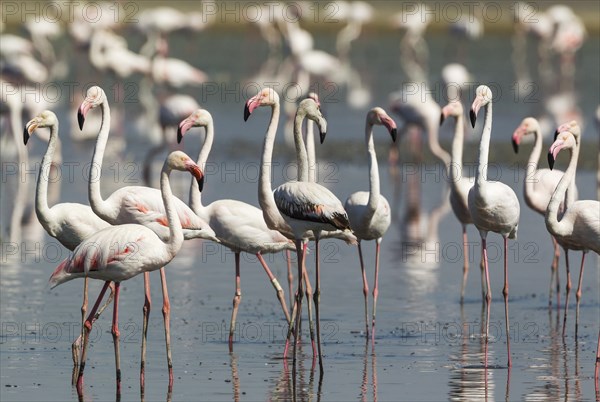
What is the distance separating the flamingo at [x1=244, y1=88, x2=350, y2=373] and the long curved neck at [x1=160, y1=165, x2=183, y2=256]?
73 centimetres

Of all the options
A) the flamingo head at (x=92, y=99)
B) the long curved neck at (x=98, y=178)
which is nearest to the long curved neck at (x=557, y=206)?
the long curved neck at (x=98, y=178)

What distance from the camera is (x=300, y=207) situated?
7.92 meters

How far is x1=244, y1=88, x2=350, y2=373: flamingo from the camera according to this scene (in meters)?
7.90

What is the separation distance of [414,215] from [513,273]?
108 inches

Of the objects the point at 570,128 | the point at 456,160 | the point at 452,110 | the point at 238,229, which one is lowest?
the point at 238,229

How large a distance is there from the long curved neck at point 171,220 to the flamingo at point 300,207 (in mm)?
730

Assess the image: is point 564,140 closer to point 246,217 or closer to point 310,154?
point 310,154

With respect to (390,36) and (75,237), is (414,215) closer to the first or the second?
(75,237)

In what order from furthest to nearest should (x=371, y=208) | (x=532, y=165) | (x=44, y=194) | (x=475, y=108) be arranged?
(x=532, y=165), (x=371, y=208), (x=475, y=108), (x=44, y=194)

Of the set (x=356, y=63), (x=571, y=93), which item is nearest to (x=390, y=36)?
(x=356, y=63)

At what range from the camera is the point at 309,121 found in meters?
9.10

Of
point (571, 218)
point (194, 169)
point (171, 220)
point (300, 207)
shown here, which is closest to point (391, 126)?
point (300, 207)

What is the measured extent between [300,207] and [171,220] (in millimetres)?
808

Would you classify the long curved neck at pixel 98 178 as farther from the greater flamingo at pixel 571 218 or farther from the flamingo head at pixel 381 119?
the greater flamingo at pixel 571 218
